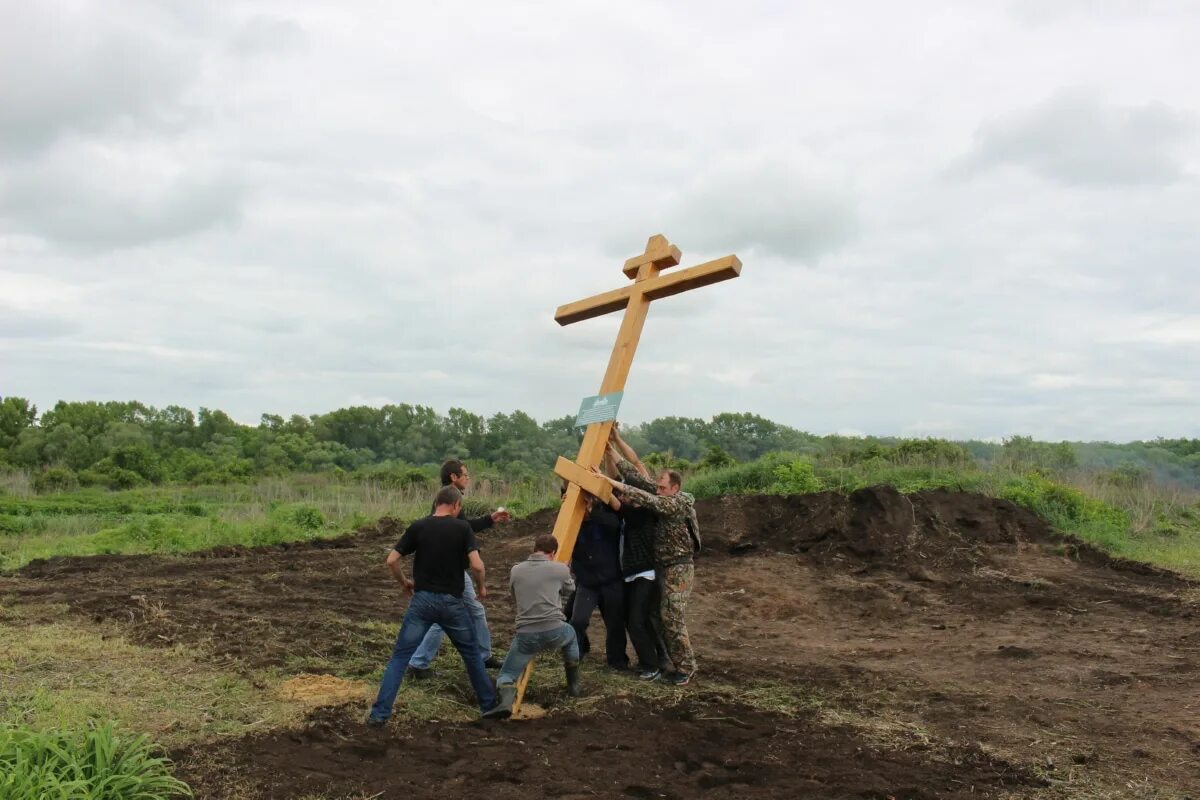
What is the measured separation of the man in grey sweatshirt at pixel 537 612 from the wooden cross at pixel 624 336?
11 centimetres

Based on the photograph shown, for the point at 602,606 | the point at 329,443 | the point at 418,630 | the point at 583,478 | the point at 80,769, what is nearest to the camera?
the point at 80,769

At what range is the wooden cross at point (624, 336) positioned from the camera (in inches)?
247

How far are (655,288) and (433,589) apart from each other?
253cm

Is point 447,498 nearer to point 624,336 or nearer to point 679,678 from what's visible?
point 624,336

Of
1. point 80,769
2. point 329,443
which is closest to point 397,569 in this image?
point 80,769

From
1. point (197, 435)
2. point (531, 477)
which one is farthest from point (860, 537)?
point (197, 435)

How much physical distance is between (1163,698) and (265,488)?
23842 millimetres

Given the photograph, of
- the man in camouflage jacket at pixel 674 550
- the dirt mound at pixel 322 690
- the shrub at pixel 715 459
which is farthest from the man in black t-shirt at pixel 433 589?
the shrub at pixel 715 459

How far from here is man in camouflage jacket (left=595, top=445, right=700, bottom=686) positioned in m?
7.02

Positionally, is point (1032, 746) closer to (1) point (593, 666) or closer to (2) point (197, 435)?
(1) point (593, 666)

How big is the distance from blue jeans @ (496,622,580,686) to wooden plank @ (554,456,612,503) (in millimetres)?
906

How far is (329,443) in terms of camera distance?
41.2 m

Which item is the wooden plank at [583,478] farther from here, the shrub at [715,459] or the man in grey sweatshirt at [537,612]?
the shrub at [715,459]

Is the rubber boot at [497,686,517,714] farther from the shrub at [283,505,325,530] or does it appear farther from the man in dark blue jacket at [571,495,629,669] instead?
the shrub at [283,505,325,530]
